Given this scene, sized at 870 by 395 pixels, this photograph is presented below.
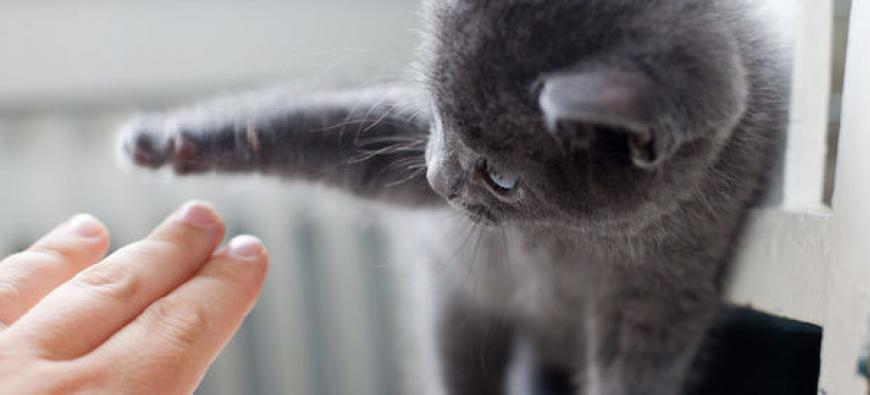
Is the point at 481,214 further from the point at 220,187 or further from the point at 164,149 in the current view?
the point at 220,187

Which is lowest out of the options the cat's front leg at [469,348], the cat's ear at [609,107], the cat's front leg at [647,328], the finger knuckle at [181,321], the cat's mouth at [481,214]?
the cat's front leg at [469,348]

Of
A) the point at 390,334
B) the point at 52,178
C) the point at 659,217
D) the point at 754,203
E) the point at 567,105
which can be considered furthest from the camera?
the point at 390,334

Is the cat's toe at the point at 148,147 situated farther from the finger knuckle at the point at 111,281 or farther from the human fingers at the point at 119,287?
the finger knuckle at the point at 111,281

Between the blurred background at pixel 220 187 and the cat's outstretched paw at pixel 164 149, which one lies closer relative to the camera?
the cat's outstretched paw at pixel 164 149

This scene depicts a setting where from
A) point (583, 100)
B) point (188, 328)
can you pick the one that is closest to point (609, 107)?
point (583, 100)

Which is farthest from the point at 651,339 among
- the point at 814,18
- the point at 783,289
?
the point at 814,18

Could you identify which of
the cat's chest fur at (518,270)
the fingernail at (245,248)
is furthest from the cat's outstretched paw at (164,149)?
the cat's chest fur at (518,270)

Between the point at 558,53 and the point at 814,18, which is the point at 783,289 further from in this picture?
the point at 558,53
